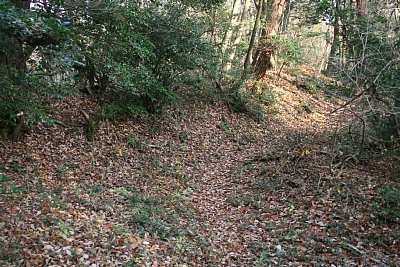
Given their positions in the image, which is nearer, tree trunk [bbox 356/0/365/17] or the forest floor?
the forest floor

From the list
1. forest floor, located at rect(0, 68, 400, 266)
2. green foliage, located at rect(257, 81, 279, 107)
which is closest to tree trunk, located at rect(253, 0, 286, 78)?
green foliage, located at rect(257, 81, 279, 107)

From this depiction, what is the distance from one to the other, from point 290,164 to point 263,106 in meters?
6.92

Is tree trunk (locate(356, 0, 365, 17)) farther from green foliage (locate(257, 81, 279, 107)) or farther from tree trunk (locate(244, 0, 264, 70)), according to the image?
green foliage (locate(257, 81, 279, 107))

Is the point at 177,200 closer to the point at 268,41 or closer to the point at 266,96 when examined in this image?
the point at 266,96

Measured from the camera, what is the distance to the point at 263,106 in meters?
15.8

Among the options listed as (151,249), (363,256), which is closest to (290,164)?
(363,256)

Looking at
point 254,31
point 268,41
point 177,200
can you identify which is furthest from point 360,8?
point 177,200

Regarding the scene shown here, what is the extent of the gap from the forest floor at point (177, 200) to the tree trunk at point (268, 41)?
619 centimetres

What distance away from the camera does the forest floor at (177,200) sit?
5.40 meters

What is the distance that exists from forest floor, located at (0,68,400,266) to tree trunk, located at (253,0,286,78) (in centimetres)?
619

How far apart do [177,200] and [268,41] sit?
10553mm

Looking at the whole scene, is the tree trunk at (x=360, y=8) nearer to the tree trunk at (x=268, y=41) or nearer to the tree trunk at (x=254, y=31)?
the tree trunk at (x=254, y=31)

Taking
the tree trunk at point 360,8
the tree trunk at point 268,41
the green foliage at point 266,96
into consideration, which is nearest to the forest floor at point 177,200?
the tree trunk at point 360,8

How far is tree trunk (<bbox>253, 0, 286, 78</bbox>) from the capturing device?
15914 mm
